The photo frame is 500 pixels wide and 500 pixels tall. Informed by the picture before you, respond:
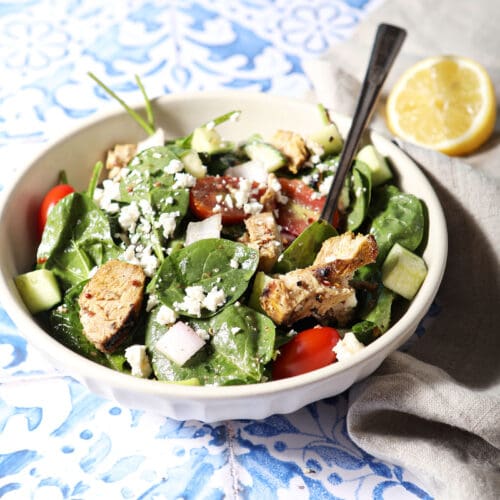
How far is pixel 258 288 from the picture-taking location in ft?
7.59

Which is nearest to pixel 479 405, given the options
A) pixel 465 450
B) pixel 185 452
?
pixel 465 450

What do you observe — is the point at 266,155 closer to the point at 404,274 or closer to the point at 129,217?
the point at 129,217

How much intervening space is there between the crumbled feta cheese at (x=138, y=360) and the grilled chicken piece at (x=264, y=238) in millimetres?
499

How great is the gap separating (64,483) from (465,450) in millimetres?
1265

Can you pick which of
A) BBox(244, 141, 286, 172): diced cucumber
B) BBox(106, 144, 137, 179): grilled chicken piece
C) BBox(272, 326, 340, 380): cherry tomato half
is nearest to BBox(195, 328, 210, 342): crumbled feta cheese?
BBox(272, 326, 340, 380): cherry tomato half

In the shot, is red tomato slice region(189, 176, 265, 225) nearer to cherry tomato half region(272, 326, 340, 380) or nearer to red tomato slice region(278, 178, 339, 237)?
red tomato slice region(278, 178, 339, 237)

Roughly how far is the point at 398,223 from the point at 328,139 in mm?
497

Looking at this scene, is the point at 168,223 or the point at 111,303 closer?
the point at 111,303

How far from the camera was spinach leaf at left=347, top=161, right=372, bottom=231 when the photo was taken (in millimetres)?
2648

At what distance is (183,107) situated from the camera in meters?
3.02

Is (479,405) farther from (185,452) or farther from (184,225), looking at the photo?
(184,225)

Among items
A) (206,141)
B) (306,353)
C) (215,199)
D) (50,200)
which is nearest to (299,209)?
(215,199)

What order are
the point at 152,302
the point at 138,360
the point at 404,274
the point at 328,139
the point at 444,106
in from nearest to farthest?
the point at 138,360 → the point at 152,302 → the point at 404,274 → the point at 328,139 → the point at 444,106

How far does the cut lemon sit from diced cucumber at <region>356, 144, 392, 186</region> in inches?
26.7
